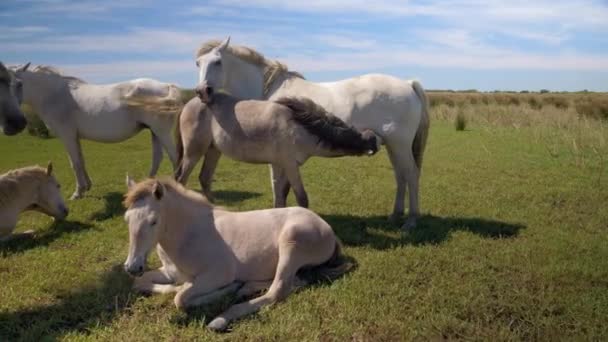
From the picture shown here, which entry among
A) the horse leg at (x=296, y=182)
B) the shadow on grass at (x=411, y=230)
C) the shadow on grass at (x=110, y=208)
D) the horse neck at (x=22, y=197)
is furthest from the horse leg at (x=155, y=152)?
the horse leg at (x=296, y=182)

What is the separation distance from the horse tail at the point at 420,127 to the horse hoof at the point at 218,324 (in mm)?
4284

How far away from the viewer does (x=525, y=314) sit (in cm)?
396

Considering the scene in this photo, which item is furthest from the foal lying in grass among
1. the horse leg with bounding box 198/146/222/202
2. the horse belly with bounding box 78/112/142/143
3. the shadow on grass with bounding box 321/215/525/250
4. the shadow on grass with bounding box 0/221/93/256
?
the shadow on grass with bounding box 321/215/525/250

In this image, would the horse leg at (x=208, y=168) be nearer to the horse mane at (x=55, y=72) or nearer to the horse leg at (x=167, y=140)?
the horse leg at (x=167, y=140)

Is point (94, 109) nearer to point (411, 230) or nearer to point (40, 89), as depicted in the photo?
point (40, 89)

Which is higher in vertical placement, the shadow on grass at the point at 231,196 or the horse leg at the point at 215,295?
the horse leg at the point at 215,295

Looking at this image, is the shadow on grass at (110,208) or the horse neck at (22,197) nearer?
the horse neck at (22,197)

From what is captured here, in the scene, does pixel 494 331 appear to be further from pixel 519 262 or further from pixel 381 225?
pixel 381 225

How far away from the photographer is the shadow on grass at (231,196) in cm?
881

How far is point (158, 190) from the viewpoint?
4.07m

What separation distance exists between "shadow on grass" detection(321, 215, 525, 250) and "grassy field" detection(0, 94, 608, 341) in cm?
3

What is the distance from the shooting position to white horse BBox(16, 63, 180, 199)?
872 cm

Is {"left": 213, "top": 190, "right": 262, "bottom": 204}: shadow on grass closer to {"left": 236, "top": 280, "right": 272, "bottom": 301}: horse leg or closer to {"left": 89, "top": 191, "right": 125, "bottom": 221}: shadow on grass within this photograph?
{"left": 89, "top": 191, "right": 125, "bottom": 221}: shadow on grass

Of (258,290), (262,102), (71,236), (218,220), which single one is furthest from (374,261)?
(71,236)
